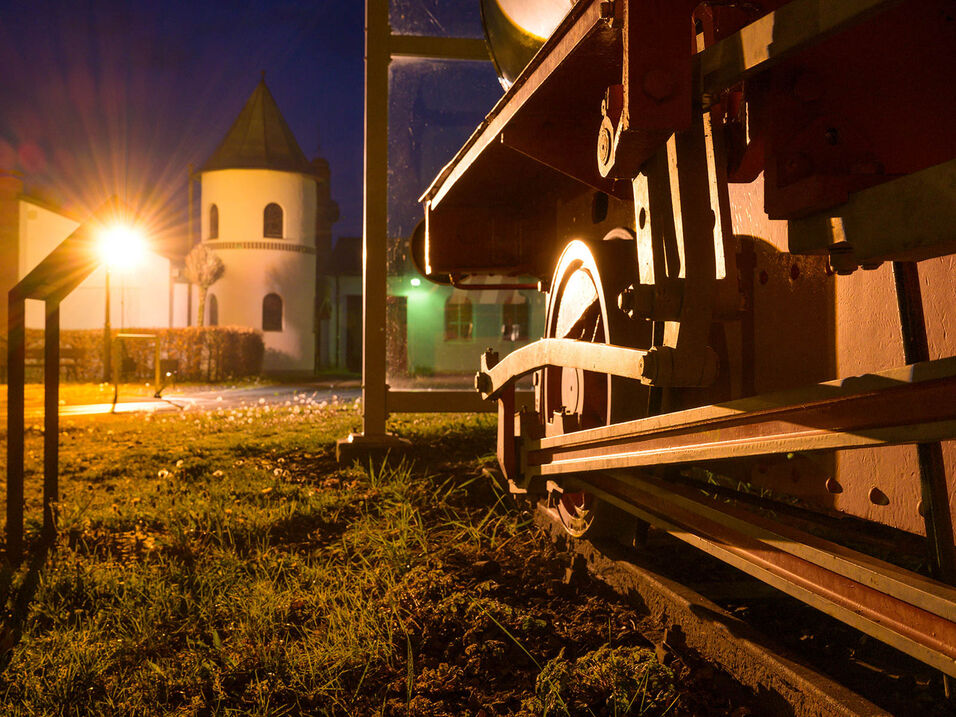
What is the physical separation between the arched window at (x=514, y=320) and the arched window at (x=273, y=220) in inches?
1013

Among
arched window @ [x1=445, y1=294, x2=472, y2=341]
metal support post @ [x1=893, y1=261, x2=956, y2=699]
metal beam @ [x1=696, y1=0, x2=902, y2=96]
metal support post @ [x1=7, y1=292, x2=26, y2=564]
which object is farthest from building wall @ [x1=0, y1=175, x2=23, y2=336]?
metal support post @ [x1=893, y1=261, x2=956, y2=699]

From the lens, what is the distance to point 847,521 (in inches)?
80.9

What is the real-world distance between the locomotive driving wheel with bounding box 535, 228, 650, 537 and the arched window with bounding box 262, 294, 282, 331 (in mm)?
29648

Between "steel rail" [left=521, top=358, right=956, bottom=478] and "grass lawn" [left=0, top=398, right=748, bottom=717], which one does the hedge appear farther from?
"steel rail" [left=521, top=358, right=956, bottom=478]

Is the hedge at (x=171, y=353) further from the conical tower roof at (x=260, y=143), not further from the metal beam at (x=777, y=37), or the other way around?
the metal beam at (x=777, y=37)

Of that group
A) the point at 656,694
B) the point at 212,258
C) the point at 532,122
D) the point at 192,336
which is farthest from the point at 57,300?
the point at 212,258

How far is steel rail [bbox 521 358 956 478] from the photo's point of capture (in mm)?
1071

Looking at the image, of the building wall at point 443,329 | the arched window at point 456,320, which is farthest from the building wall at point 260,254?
the building wall at point 443,329

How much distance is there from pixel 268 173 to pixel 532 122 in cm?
3052

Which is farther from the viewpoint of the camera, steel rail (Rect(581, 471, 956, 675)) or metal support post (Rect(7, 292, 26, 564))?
metal support post (Rect(7, 292, 26, 564))

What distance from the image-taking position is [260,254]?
30656mm

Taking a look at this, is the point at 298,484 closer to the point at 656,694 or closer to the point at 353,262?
the point at 656,694

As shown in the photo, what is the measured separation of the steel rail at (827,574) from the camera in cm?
113

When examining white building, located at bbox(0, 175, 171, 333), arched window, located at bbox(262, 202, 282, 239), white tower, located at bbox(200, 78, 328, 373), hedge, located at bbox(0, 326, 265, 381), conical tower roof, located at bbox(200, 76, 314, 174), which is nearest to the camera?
hedge, located at bbox(0, 326, 265, 381)
